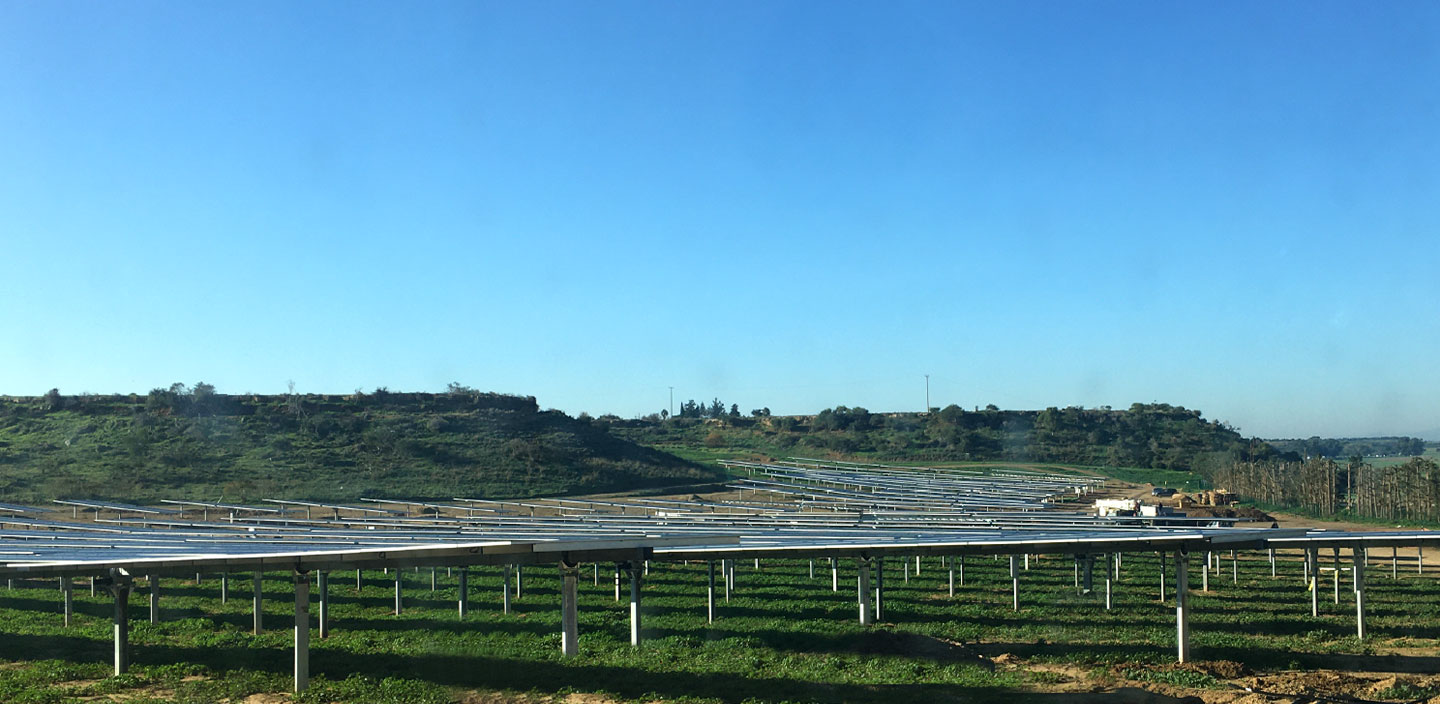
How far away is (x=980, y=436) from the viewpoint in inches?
4872

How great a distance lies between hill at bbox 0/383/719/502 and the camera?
71.1m

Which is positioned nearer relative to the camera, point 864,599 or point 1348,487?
point 864,599

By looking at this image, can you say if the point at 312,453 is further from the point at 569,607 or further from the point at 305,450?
the point at 569,607

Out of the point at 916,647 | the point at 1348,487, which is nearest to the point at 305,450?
the point at 916,647

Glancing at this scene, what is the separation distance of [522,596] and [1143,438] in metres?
114

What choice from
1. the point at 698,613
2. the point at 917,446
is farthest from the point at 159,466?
the point at 917,446

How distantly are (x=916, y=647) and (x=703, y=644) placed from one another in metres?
4.92

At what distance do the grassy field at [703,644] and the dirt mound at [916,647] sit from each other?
72 millimetres

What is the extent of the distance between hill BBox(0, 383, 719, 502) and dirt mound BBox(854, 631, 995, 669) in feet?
165

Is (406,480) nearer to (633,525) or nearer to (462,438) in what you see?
(462,438)

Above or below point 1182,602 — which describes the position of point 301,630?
above

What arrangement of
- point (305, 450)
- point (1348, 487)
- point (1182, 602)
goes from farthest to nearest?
1. point (305, 450)
2. point (1348, 487)
3. point (1182, 602)

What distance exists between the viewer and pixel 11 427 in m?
92.8

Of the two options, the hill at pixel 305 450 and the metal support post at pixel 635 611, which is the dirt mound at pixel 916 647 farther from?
the hill at pixel 305 450
